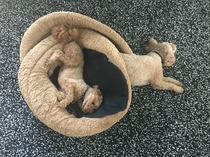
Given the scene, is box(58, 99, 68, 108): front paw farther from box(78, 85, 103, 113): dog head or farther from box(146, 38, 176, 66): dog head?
box(146, 38, 176, 66): dog head

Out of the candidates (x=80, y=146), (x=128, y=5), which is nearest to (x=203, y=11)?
(x=128, y=5)

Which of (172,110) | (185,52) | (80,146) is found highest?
(185,52)

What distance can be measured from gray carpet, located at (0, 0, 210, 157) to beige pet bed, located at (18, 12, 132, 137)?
7.1 inches

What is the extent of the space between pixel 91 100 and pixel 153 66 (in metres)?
0.27

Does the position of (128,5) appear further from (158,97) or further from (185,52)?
(158,97)

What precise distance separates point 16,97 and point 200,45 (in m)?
0.80

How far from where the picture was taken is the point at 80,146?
1216mm

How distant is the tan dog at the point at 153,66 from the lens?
1.12 meters

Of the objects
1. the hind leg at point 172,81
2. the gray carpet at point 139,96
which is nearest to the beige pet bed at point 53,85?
the gray carpet at point 139,96

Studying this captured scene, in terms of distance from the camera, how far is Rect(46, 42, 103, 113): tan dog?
1050mm

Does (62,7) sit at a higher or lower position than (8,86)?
higher

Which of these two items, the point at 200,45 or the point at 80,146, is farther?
the point at 200,45

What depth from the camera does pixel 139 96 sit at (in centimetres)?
127

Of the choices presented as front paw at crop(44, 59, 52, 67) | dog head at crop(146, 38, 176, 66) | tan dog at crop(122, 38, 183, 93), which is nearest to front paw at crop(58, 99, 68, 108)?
front paw at crop(44, 59, 52, 67)
